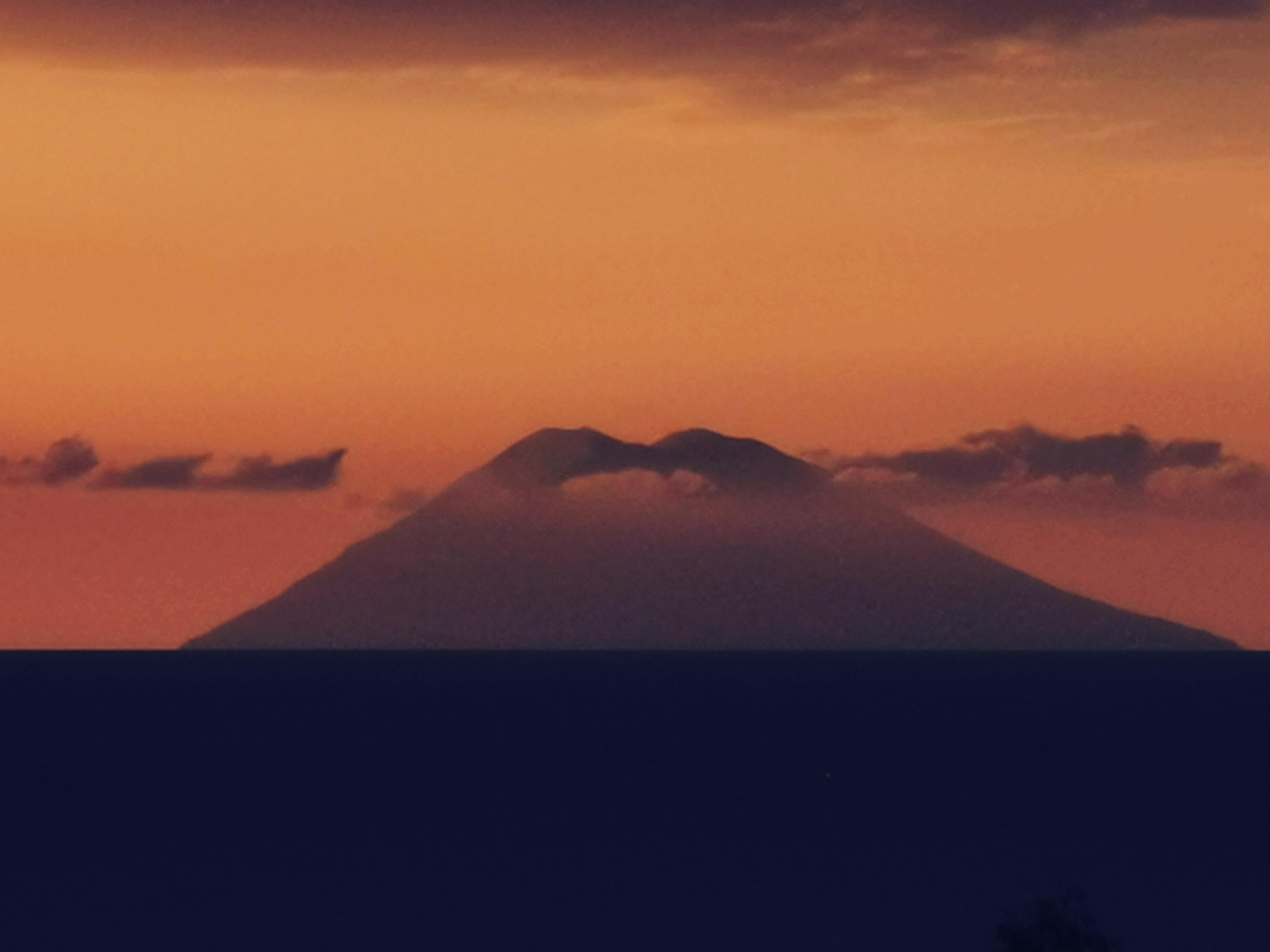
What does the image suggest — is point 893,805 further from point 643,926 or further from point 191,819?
point 643,926

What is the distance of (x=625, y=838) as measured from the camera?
8812 centimetres

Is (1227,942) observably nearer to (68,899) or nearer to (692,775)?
(68,899)

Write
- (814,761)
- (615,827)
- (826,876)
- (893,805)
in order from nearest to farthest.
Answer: (826,876)
(615,827)
(893,805)
(814,761)

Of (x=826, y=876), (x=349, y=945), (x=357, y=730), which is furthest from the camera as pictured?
(x=357, y=730)

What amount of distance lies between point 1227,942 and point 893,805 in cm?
3985

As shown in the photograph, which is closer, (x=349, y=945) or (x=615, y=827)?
(x=349, y=945)

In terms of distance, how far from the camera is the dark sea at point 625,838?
217ft

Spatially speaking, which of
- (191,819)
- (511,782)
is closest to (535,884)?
(191,819)

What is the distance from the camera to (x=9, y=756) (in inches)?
5295

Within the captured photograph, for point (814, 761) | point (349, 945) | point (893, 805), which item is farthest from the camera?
point (814, 761)

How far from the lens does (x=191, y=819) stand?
96812mm

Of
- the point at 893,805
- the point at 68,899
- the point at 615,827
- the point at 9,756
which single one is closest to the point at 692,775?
the point at 893,805

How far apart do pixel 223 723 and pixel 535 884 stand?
97.7 m

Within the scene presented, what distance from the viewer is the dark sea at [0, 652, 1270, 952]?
217 ft
